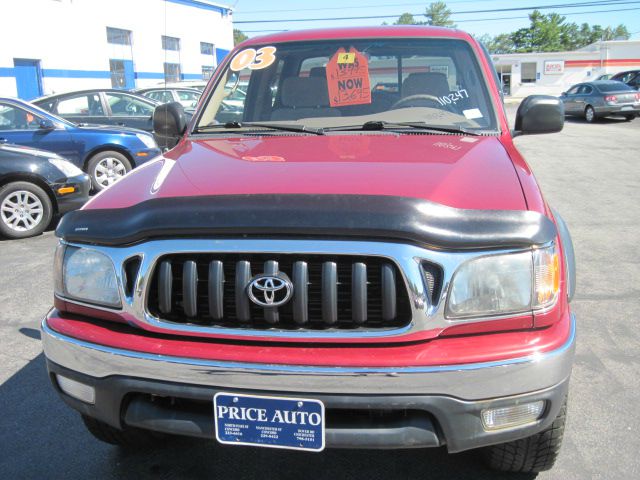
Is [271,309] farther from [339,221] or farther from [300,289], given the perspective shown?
[339,221]

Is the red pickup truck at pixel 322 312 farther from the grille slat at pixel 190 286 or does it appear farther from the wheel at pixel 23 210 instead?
the wheel at pixel 23 210

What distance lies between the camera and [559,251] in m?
2.13

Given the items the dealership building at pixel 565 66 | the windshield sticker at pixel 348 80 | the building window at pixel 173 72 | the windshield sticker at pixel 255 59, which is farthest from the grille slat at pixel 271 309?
the dealership building at pixel 565 66

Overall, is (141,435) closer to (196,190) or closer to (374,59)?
(196,190)

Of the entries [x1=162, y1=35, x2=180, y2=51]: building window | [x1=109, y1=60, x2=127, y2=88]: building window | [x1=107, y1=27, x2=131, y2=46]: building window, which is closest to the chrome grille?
[x1=109, y1=60, x2=127, y2=88]: building window

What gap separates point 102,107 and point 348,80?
839 centimetres

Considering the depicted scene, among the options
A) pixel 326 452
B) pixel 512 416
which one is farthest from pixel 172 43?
pixel 512 416

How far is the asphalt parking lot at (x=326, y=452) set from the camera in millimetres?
2615

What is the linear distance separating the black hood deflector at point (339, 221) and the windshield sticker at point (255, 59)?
1.93 m

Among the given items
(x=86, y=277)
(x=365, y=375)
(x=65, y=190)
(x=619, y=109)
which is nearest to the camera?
(x=365, y=375)

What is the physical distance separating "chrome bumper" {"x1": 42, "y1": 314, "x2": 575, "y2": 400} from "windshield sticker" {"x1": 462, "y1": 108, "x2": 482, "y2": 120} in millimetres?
1557

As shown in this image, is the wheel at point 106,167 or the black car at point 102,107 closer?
the wheel at point 106,167

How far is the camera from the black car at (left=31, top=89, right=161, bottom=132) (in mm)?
10281

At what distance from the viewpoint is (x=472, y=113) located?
3264mm
